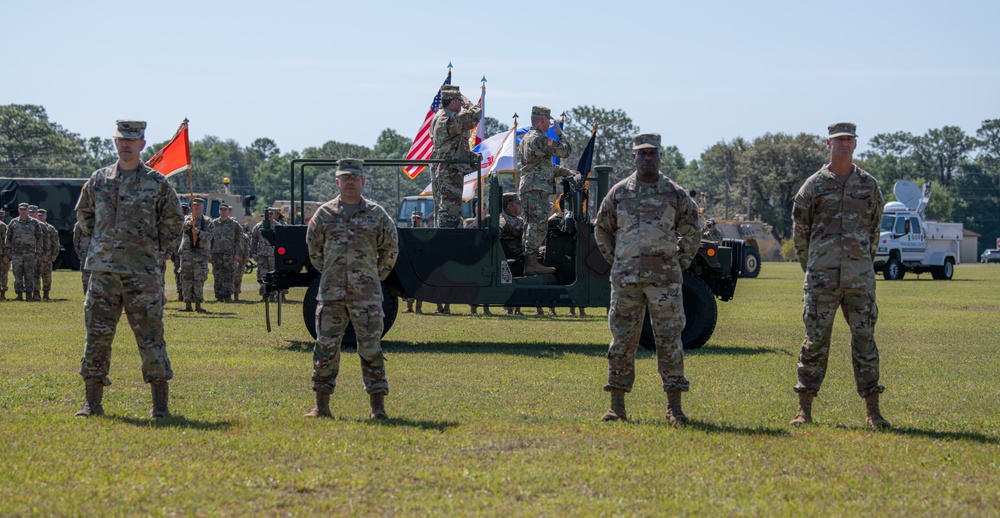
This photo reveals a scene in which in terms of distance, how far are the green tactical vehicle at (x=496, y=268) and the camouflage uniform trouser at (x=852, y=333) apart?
17.4 feet

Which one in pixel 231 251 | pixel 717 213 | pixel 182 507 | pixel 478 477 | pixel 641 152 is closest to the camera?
pixel 182 507

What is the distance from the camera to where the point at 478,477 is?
6.81 meters

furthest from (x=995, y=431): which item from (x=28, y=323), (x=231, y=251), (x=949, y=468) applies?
(x=231, y=251)

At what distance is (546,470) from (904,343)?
10.1 metres

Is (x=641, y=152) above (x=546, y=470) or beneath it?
above

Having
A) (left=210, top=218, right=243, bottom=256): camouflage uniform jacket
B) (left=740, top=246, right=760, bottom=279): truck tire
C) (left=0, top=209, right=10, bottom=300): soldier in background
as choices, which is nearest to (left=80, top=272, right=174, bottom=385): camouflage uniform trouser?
(left=210, top=218, right=243, bottom=256): camouflage uniform jacket

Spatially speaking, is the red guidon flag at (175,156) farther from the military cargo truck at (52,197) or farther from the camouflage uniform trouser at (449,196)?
the military cargo truck at (52,197)

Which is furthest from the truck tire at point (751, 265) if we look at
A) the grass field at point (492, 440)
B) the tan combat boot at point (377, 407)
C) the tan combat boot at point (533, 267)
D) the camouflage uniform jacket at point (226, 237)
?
the tan combat boot at point (377, 407)

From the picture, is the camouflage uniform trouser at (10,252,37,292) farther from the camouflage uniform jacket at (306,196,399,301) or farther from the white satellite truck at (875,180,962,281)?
the white satellite truck at (875,180,962,281)

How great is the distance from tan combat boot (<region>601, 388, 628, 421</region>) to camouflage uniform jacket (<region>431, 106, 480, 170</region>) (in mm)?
6624

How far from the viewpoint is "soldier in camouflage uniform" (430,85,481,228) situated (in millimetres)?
15195

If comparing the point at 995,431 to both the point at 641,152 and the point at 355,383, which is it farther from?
the point at 355,383

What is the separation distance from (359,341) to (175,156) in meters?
13.0

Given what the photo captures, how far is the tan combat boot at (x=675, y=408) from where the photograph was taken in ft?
28.6
